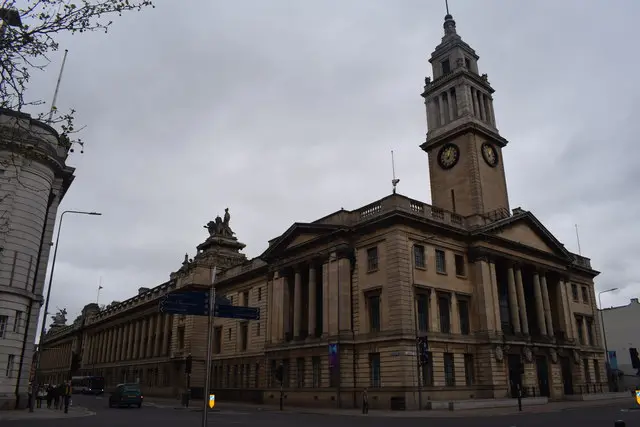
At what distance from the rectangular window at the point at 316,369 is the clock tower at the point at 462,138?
18703mm

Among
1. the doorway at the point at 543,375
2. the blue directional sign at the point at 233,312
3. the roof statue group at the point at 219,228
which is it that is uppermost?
the roof statue group at the point at 219,228

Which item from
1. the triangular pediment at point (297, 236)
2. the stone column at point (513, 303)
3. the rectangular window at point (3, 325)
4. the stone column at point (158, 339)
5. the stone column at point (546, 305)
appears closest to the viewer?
the rectangular window at point (3, 325)

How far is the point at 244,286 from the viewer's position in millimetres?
56719

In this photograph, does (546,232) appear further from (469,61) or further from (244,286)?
(244,286)

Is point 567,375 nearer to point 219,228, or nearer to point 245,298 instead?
point 245,298

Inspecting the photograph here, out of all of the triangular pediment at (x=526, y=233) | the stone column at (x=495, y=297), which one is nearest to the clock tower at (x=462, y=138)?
the triangular pediment at (x=526, y=233)

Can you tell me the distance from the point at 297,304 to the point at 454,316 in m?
13.4

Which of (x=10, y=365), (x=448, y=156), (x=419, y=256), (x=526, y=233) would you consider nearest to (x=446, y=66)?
(x=448, y=156)

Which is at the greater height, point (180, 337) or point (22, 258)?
point (22, 258)

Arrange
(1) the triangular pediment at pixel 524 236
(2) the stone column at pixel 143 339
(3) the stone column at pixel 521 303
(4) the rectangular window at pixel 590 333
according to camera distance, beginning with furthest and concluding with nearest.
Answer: (2) the stone column at pixel 143 339 < (4) the rectangular window at pixel 590 333 < (1) the triangular pediment at pixel 524 236 < (3) the stone column at pixel 521 303

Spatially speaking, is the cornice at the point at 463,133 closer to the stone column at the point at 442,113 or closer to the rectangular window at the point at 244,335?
the stone column at the point at 442,113

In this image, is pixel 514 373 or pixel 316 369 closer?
pixel 514 373

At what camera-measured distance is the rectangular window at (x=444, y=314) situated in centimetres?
3922

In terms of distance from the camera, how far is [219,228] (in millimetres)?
68812
